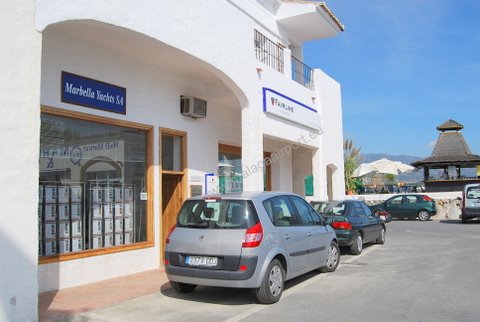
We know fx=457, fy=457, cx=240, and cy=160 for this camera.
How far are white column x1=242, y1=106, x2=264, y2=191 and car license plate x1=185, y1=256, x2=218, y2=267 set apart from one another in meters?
4.27

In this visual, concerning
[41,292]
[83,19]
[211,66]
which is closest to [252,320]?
[41,292]

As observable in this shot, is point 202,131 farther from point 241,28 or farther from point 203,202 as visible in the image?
point 203,202

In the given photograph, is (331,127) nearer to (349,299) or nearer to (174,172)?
(174,172)

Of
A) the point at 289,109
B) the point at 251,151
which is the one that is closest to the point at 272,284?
the point at 251,151

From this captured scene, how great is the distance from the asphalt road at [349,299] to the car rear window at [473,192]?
39.6ft

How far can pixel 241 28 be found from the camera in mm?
10977

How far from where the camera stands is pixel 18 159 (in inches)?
218

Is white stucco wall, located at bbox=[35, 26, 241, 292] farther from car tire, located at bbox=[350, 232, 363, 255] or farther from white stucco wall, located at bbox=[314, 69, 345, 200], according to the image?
white stucco wall, located at bbox=[314, 69, 345, 200]

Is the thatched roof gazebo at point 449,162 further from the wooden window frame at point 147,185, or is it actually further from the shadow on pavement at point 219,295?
the shadow on pavement at point 219,295

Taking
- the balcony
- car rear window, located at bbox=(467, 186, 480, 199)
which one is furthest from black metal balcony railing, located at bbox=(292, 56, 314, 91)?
car rear window, located at bbox=(467, 186, 480, 199)

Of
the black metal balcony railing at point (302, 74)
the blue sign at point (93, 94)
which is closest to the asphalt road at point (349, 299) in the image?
the blue sign at point (93, 94)

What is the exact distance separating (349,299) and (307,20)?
38.1 ft

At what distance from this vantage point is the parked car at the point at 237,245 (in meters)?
6.46

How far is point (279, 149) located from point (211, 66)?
7391mm
